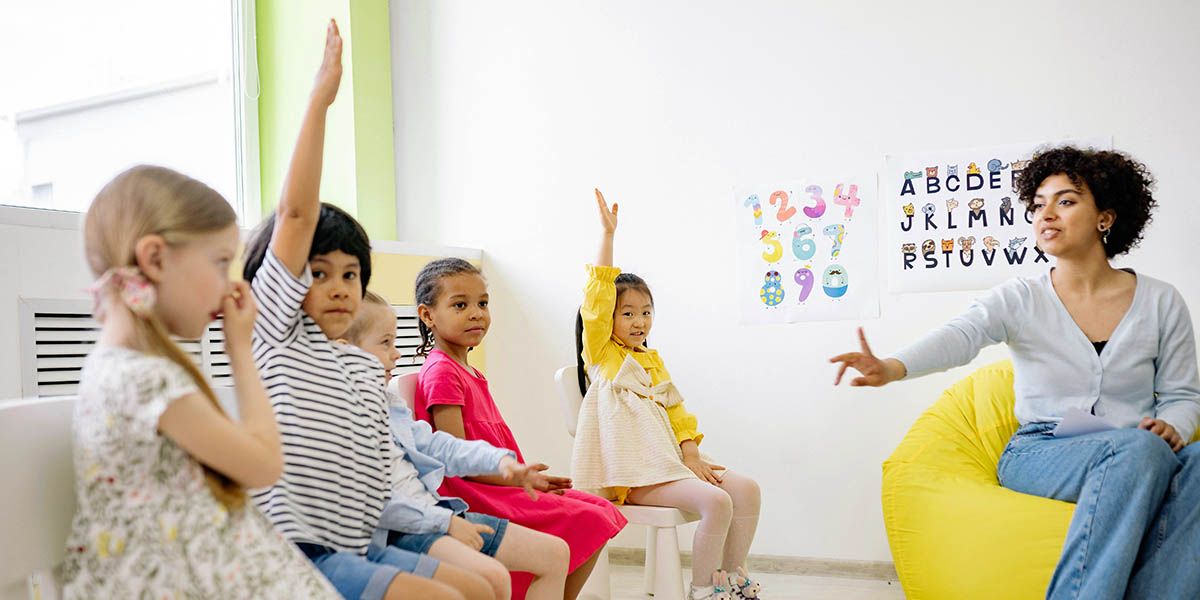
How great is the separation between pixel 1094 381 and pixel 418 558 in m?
1.56

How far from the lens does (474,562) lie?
58.0 inches

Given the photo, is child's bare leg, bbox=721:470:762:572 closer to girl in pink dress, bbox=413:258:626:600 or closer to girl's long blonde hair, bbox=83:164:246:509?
girl in pink dress, bbox=413:258:626:600

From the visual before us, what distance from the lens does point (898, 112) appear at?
9.29ft

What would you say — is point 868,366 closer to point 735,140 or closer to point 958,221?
point 958,221

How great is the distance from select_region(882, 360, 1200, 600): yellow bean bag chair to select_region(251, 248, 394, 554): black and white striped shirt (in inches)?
52.1

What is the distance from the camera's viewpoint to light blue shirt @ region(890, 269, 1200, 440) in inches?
81.4

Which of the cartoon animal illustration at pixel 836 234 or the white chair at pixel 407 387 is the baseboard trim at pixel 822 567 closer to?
the cartoon animal illustration at pixel 836 234

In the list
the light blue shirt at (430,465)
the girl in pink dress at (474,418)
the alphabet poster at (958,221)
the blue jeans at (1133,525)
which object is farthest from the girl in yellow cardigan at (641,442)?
the alphabet poster at (958,221)

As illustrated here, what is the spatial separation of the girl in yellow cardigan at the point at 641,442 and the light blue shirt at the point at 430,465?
2.12 ft

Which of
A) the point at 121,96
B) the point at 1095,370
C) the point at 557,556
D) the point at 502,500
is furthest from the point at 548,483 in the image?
the point at 121,96

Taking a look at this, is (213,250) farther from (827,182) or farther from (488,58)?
(488,58)

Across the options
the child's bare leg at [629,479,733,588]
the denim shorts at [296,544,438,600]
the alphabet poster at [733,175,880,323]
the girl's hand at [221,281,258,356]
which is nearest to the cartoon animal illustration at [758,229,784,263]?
the alphabet poster at [733,175,880,323]

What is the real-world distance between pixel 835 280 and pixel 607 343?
85cm

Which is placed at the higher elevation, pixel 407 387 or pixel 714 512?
pixel 407 387
